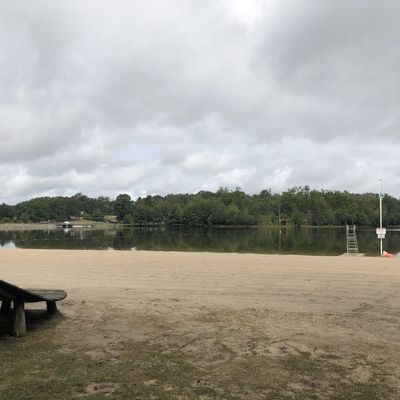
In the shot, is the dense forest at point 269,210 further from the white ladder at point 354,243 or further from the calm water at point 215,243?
the white ladder at point 354,243

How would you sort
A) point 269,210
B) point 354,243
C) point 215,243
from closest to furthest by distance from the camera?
point 354,243 → point 215,243 → point 269,210

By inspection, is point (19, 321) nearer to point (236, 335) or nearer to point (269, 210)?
point (236, 335)

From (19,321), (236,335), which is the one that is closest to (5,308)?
(19,321)

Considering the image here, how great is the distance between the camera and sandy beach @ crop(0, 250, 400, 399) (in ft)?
12.1

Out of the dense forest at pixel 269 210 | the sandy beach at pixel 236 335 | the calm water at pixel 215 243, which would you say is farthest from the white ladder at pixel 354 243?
the dense forest at pixel 269 210

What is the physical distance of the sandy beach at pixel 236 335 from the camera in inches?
146

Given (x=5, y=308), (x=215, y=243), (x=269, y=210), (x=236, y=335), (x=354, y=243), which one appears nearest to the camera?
(x=236, y=335)

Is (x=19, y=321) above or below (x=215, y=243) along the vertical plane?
above

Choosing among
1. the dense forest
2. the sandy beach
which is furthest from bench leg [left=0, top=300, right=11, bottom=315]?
the dense forest

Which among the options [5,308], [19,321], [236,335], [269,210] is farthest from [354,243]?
[269,210]

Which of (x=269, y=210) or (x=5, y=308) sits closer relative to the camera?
(x=5, y=308)

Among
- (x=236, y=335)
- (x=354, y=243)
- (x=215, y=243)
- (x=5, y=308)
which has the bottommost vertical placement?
(x=215, y=243)

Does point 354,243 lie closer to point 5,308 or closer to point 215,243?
point 215,243

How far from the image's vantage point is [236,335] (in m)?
5.32
